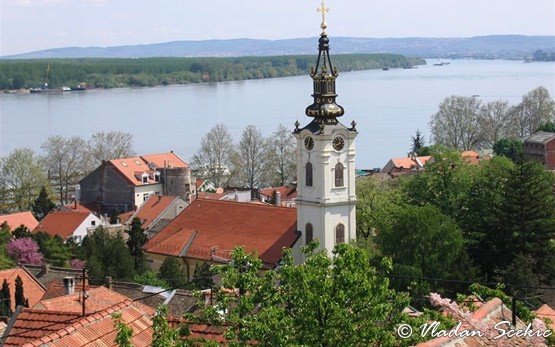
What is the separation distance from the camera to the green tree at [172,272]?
24.7m

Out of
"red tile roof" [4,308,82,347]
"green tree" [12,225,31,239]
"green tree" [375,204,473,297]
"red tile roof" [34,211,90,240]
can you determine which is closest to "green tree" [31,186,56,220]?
"red tile roof" [34,211,90,240]

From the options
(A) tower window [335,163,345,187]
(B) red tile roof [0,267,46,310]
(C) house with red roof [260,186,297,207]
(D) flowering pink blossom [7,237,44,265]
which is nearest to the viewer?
(B) red tile roof [0,267,46,310]

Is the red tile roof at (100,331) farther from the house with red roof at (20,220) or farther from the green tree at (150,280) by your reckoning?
the house with red roof at (20,220)

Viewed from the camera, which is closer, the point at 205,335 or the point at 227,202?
the point at 205,335

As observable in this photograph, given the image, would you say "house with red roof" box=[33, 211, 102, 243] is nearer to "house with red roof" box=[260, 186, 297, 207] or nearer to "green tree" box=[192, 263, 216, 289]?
"house with red roof" box=[260, 186, 297, 207]

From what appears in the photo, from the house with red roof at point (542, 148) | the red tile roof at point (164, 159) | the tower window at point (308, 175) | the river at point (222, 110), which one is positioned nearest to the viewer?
the tower window at point (308, 175)

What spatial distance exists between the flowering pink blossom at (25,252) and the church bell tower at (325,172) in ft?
23.6

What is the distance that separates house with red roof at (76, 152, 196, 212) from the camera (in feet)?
141

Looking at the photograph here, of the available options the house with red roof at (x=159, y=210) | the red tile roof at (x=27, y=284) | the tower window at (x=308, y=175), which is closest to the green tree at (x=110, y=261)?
the red tile roof at (x=27, y=284)

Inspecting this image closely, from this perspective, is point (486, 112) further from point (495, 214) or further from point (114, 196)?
point (495, 214)

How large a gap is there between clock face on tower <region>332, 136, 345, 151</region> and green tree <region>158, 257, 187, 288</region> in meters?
4.65

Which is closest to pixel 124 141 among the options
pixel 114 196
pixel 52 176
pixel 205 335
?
pixel 52 176

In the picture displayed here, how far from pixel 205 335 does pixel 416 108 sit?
Answer: 305 feet

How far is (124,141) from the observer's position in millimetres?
53719
